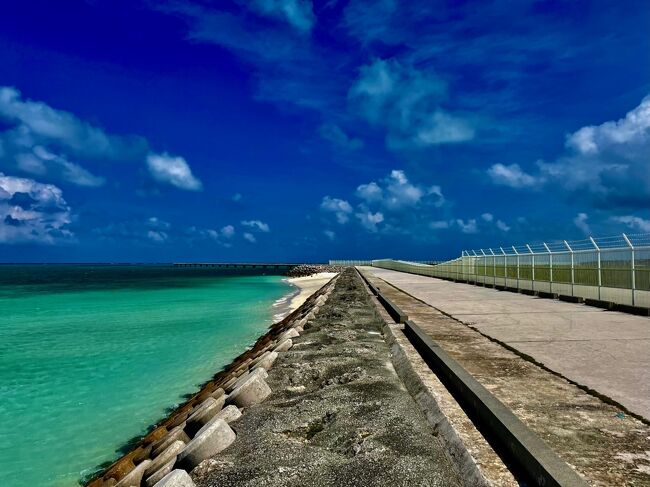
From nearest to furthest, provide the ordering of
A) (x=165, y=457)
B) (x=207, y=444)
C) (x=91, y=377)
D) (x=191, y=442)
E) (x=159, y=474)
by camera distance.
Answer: (x=207, y=444) < (x=191, y=442) < (x=159, y=474) < (x=165, y=457) < (x=91, y=377)

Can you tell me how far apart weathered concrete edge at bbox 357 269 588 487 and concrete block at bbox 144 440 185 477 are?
2876mm

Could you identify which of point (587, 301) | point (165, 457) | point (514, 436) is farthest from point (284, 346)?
point (587, 301)

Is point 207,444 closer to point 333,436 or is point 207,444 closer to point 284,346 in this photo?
point 333,436

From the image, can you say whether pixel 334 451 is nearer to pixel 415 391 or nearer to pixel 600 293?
pixel 415 391

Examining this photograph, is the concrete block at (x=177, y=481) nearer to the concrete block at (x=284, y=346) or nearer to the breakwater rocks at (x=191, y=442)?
the breakwater rocks at (x=191, y=442)

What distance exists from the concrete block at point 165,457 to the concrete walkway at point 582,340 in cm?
430

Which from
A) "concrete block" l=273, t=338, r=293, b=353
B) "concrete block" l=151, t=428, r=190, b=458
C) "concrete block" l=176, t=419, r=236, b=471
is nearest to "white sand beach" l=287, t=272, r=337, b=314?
"concrete block" l=273, t=338, r=293, b=353

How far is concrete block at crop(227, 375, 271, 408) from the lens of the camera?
18.4 ft

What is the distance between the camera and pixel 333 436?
4.32 meters

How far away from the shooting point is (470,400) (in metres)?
4.59

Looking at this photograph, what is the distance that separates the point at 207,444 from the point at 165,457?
1.08 m

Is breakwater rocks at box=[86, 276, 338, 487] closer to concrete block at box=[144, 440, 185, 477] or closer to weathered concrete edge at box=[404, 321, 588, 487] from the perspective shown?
concrete block at box=[144, 440, 185, 477]

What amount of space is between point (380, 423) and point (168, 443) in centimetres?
251

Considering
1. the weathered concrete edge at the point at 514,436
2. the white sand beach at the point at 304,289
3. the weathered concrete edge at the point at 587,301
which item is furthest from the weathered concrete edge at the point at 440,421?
the white sand beach at the point at 304,289
